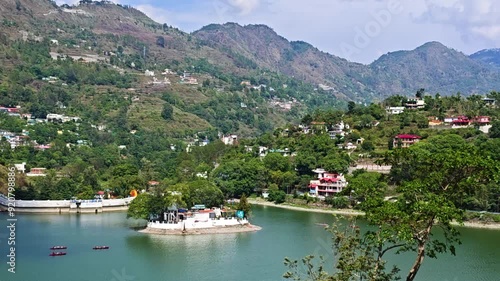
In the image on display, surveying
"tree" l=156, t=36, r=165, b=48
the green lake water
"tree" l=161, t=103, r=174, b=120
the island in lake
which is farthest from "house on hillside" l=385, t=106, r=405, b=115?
"tree" l=156, t=36, r=165, b=48

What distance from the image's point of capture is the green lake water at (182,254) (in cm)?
1800

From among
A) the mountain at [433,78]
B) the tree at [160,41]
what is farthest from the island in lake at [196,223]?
the mountain at [433,78]

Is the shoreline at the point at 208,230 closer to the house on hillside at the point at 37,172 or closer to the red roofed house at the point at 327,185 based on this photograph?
the red roofed house at the point at 327,185

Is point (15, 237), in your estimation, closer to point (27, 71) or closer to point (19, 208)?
point (19, 208)

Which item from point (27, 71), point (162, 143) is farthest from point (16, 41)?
point (162, 143)

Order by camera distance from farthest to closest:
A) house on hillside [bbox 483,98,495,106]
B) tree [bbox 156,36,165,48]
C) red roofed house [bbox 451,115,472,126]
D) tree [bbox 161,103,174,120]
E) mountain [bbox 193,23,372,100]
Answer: mountain [bbox 193,23,372,100] < tree [bbox 156,36,165,48] < tree [bbox 161,103,174,120] < house on hillside [bbox 483,98,495,106] < red roofed house [bbox 451,115,472,126]

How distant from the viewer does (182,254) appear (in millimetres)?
20656

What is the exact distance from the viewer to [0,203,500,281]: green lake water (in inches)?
709

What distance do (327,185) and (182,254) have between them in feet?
48.5

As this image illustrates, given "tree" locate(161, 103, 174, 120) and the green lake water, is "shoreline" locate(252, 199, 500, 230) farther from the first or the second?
"tree" locate(161, 103, 174, 120)

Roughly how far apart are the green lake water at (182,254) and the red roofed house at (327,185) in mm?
6115

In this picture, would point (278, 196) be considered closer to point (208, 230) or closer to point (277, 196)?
point (277, 196)

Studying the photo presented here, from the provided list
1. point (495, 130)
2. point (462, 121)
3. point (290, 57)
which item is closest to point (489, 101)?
point (462, 121)

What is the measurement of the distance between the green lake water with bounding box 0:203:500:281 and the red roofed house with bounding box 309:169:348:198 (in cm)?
611
